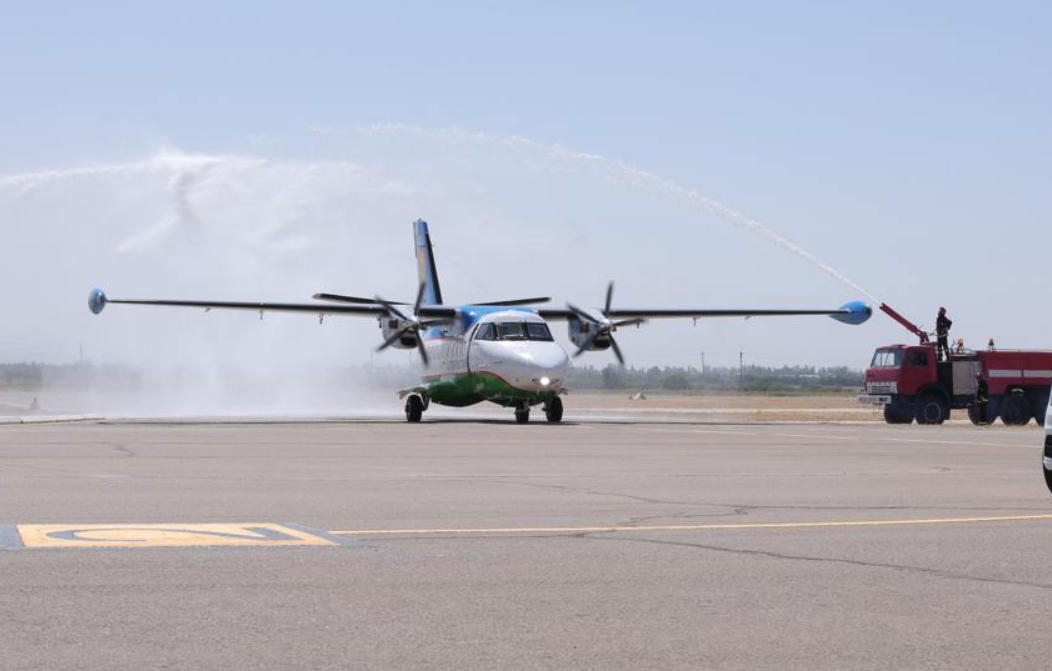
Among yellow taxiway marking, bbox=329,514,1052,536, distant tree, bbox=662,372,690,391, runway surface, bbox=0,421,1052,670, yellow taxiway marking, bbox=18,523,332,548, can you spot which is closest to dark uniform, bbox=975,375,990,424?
runway surface, bbox=0,421,1052,670

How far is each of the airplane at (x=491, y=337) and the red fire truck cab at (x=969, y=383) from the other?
11.3 ft

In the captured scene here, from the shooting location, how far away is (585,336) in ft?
141

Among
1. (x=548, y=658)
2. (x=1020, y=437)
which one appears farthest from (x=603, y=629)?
(x=1020, y=437)

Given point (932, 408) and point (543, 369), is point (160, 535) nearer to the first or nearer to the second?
point (543, 369)

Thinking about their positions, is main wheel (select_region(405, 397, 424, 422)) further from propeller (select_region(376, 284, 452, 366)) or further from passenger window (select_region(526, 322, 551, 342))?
passenger window (select_region(526, 322, 551, 342))

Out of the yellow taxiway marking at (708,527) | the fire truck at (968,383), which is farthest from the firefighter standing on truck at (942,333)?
the yellow taxiway marking at (708,527)

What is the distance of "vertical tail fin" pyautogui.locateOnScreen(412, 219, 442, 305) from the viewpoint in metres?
51.0

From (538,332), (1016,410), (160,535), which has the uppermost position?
(538,332)

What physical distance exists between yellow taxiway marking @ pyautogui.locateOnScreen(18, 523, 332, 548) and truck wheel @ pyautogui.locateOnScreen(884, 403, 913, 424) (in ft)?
121

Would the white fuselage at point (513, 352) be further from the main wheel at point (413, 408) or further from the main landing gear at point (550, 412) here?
the main wheel at point (413, 408)

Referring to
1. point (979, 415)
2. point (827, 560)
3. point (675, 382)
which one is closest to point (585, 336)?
point (979, 415)

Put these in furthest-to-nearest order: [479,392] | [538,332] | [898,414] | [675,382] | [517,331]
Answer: [675,382], [898,414], [479,392], [538,332], [517,331]

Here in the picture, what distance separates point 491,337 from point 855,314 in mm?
11220

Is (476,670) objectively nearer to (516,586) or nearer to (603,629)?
(603,629)
